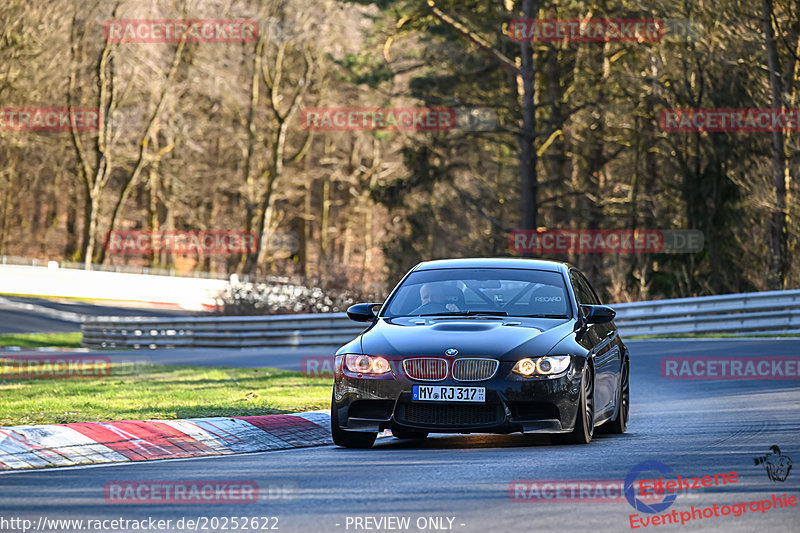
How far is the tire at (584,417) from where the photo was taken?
Result: 9547 millimetres

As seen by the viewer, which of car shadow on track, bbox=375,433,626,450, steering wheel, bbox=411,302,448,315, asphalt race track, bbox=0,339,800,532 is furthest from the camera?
steering wheel, bbox=411,302,448,315

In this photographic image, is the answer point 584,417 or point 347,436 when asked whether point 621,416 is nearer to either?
point 584,417

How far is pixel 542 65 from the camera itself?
145 feet

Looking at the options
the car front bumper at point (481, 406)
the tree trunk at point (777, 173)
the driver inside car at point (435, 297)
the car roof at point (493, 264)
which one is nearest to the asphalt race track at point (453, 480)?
the car front bumper at point (481, 406)

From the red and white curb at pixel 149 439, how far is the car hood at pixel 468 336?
4.48 ft

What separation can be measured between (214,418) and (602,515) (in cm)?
524

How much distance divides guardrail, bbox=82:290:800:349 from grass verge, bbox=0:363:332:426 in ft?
27.7

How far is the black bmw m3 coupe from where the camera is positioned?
30.1ft

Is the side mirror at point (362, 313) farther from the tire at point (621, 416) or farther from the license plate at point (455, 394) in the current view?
the tire at point (621, 416)

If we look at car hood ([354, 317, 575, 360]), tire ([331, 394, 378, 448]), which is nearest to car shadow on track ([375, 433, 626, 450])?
tire ([331, 394, 378, 448])

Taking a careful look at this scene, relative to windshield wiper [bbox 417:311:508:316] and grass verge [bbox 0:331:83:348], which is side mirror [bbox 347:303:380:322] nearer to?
windshield wiper [bbox 417:311:508:316]

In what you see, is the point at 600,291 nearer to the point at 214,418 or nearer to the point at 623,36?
the point at 623,36

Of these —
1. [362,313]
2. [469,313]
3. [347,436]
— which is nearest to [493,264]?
[469,313]

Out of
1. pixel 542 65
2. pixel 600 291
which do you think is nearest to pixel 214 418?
pixel 600 291
